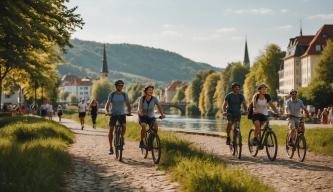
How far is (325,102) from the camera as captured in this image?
235 ft

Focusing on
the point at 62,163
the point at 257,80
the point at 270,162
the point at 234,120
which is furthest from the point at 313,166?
the point at 257,80

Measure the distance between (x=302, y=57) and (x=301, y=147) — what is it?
96.7 metres

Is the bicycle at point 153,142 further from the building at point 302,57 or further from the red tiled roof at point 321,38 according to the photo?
the red tiled roof at point 321,38

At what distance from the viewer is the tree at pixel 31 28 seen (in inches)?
603

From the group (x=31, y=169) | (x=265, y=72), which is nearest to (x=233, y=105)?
(x=31, y=169)

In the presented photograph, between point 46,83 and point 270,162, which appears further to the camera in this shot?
point 46,83

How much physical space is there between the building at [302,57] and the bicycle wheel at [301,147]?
277 feet

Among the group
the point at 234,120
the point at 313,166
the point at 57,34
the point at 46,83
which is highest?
the point at 57,34

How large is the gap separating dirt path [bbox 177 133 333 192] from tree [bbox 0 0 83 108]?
6.50 m

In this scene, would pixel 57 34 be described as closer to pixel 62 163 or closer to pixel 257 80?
pixel 62 163

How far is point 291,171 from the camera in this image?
37.6 feet

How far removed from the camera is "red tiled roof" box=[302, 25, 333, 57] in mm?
97969

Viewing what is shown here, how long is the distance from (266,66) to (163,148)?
8332 centimetres

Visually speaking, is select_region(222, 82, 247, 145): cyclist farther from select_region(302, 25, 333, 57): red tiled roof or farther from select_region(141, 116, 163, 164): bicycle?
select_region(302, 25, 333, 57): red tiled roof
